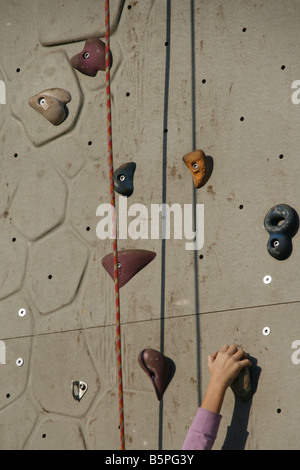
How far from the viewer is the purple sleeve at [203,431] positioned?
5.76 feet

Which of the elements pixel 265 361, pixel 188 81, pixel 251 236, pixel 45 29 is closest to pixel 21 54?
pixel 45 29

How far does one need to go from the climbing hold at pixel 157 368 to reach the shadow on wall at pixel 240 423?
18cm

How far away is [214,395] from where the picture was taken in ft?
5.94

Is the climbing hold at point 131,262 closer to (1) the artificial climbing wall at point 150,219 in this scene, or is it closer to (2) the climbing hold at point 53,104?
(1) the artificial climbing wall at point 150,219

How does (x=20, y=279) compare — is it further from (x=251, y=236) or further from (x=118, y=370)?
(x=251, y=236)

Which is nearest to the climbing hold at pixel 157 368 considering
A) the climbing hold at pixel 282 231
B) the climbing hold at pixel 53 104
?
the climbing hold at pixel 282 231

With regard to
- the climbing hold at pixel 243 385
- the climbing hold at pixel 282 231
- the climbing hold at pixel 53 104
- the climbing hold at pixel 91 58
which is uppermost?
the climbing hold at pixel 91 58

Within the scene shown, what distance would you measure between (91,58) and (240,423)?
1024mm

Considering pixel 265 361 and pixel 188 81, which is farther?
pixel 188 81

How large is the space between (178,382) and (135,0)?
997mm

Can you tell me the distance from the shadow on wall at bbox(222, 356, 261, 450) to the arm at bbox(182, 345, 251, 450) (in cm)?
3

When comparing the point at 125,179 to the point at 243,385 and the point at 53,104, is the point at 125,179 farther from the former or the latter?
the point at 243,385
